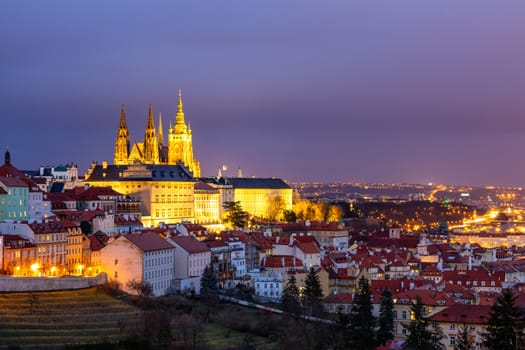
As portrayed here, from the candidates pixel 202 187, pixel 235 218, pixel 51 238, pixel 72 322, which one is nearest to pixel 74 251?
pixel 51 238

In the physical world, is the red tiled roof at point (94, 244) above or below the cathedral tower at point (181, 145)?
below

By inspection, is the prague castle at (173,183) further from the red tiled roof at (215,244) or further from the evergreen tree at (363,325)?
the evergreen tree at (363,325)

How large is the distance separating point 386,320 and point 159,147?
90.0 metres

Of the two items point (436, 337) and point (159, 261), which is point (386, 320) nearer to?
point (436, 337)

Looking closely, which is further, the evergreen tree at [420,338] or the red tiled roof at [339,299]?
the red tiled roof at [339,299]

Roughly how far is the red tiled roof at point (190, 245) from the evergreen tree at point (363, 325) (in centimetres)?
1319

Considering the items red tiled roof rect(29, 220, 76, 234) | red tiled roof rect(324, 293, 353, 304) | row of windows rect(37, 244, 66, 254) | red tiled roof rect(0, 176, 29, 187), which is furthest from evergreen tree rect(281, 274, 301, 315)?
red tiled roof rect(0, 176, 29, 187)

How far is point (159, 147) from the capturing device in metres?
140

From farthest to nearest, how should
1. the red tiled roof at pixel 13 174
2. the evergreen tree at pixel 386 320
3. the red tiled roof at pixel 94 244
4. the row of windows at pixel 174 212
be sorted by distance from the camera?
the row of windows at pixel 174 212
the red tiled roof at pixel 13 174
the red tiled roof at pixel 94 244
the evergreen tree at pixel 386 320

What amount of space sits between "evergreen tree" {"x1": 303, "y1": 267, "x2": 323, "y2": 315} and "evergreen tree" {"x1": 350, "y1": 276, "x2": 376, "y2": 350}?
5.39m

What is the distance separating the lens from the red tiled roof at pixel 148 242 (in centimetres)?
5835

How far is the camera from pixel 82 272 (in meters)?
60.5

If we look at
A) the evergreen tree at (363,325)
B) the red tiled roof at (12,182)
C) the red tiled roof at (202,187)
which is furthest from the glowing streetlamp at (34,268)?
the red tiled roof at (202,187)

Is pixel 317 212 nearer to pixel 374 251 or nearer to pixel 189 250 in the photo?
pixel 374 251
